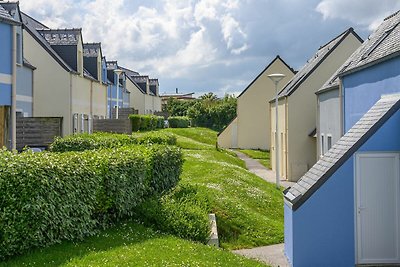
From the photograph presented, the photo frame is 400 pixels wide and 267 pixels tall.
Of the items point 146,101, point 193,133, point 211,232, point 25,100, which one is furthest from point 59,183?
point 146,101

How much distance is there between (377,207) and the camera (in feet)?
35.2

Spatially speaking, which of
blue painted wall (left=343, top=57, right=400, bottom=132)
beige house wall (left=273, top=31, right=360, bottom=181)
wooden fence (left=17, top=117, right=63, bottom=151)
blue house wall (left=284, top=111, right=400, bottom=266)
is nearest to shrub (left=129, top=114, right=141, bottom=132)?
beige house wall (left=273, top=31, right=360, bottom=181)

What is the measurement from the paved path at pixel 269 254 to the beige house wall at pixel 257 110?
101 feet

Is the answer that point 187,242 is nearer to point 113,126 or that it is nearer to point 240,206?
point 240,206

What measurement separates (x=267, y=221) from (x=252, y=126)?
3047 cm

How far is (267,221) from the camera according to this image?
15.9 m

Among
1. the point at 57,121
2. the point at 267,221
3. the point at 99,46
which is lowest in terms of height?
the point at 267,221

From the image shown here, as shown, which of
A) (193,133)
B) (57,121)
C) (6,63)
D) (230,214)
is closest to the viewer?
(230,214)

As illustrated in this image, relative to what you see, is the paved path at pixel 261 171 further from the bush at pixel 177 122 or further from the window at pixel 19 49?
the bush at pixel 177 122

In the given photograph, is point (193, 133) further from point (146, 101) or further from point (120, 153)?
point (120, 153)

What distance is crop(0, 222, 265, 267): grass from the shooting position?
8422 millimetres

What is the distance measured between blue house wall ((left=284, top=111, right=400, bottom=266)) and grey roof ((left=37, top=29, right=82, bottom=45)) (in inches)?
909

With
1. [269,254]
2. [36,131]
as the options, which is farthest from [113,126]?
[269,254]

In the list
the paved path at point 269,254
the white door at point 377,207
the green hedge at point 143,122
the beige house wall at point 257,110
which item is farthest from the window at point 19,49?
the green hedge at point 143,122
